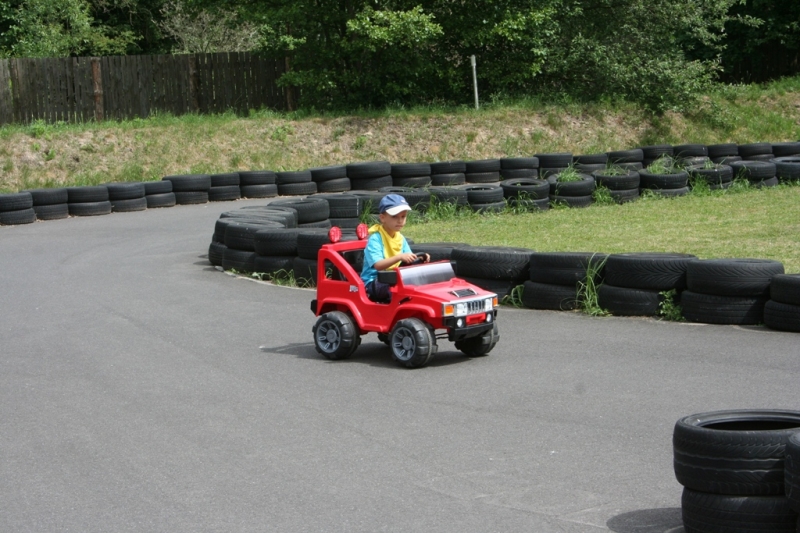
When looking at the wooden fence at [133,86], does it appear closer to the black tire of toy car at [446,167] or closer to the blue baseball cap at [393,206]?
the black tire of toy car at [446,167]

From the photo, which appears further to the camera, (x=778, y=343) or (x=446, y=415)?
(x=778, y=343)

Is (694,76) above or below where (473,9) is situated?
below

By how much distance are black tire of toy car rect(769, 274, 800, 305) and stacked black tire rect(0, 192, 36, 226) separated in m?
15.7

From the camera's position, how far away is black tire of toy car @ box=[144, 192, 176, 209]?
2267 cm

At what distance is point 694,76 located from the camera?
99.4 ft

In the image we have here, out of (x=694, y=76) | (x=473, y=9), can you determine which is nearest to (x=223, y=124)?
(x=473, y=9)

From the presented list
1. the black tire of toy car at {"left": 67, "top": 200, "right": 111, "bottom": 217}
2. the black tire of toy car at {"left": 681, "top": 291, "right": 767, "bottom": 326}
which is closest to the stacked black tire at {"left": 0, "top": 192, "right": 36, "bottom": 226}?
the black tire of toy car at {"left": 67, "top": 200, "right": 111, "bottom": 217}

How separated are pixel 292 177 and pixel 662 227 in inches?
401

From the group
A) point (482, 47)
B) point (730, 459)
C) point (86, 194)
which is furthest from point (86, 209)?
point (730, 459)

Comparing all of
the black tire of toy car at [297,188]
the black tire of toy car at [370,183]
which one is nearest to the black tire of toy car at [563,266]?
the black tire of toy car at [370,183]

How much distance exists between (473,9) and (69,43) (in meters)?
15.9

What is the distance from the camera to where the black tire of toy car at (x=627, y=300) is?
390 inches

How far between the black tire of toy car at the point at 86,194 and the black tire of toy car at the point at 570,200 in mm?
9436

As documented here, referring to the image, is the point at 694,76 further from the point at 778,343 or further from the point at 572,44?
the point at 778,343
